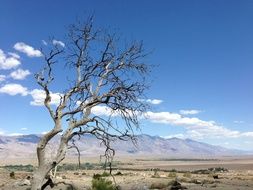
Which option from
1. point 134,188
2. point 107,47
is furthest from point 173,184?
point 107,47

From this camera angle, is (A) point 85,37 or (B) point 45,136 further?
(A) point 85,37

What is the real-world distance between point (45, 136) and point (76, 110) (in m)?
1.23

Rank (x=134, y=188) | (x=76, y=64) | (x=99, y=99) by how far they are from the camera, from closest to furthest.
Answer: (x=99, y=99) → (x=76, y=64) → (x=134, y=188)

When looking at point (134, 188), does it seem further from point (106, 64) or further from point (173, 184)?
point (106, 64)

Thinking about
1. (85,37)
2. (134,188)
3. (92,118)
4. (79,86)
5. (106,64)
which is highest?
(85,37)

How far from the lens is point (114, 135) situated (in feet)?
42.4

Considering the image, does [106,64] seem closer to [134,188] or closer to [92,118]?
[92,118]

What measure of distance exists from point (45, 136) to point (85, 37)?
388cm

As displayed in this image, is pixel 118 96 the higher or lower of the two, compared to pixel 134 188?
higher

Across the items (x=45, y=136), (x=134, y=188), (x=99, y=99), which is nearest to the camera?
(x=45, y=136)

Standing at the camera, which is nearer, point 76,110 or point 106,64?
point 76,110

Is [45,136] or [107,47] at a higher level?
[107,47]

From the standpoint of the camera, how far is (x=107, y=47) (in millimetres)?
14688

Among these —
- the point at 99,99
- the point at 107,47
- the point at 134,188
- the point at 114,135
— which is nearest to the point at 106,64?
the point at 107,47
